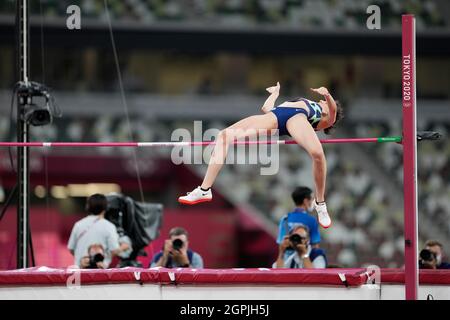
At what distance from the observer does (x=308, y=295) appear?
7.61m

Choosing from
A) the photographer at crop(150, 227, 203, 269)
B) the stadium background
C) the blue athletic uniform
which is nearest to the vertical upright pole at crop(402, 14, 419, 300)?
the blue athletic uniform

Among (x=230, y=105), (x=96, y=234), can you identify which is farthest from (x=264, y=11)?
(x=96, y=234)

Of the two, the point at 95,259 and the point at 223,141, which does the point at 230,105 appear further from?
the point at 223,141

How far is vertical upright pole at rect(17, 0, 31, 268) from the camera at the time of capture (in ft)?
31.7

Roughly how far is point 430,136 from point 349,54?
A: 1095 centimetres

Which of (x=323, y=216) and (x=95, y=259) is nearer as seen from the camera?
(x=323, y=216)

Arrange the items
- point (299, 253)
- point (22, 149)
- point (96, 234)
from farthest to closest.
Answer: point (22, 149)
point (96, 234)
point (299, 253)

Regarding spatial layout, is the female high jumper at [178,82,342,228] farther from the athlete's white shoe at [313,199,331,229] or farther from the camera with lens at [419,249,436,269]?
the camera with lens at [419,249,436,269]

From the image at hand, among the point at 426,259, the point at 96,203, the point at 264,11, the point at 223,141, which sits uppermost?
the point at 264,11

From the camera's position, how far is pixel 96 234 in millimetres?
9516

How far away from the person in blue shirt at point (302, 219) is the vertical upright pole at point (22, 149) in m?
2.20

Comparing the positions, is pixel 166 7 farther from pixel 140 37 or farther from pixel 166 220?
pixel 166 220

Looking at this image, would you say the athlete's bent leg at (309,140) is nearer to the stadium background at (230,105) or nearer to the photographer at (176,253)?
the photographer at (176,253)

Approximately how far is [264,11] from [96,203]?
9.95 metres
